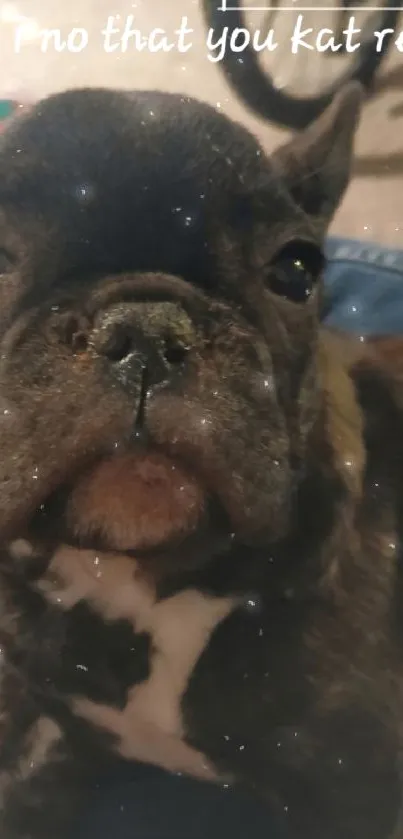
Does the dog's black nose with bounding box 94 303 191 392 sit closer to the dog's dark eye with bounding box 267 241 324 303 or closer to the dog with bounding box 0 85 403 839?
the dog with bounding box 0 85 403 839

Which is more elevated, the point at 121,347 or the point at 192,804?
the point at 121,347

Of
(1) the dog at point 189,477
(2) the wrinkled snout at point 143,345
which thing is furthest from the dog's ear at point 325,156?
(2) the wrinkled snout at point 143,345

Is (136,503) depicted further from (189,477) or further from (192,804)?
(192,804)

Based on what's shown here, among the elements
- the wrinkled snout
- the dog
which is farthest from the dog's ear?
the wrinkled snout

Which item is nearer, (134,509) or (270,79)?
(134,509)

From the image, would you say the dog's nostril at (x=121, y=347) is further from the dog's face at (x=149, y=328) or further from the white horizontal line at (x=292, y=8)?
the white horizontal line at (x=292, y=8)

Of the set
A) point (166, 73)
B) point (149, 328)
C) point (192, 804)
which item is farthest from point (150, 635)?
point (166, 73)
